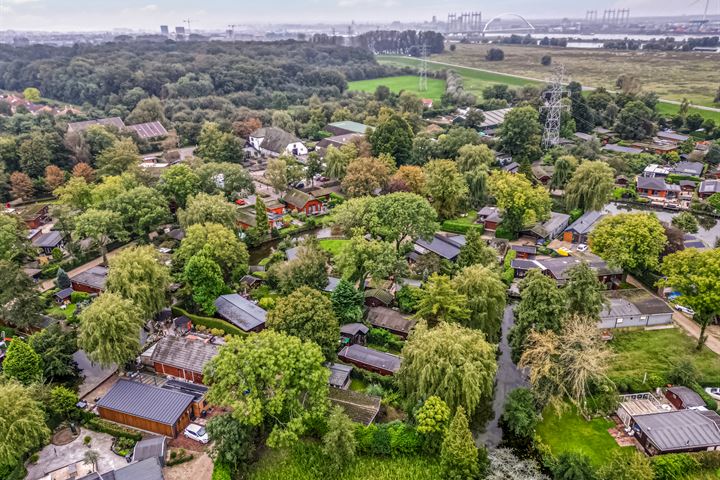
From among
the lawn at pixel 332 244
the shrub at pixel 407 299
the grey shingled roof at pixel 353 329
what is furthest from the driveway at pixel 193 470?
the lawn at pixel 332 244

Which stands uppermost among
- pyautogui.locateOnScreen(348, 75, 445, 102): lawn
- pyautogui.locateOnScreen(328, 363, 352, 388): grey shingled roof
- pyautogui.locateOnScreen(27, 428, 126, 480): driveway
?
pyautogui.locateOnScreen(348, 75, 445, 102): lawn

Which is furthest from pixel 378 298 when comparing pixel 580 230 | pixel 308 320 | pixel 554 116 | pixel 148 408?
pixel 554 116

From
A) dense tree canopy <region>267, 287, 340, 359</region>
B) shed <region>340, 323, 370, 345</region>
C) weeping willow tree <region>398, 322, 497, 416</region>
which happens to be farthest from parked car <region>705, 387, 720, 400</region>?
dense tree canopy <region>267, 287, 340, 359</region>

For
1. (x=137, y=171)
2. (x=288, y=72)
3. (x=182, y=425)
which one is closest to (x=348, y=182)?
(x=137, y=171)

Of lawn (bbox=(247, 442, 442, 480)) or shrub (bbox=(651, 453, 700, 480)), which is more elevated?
shrub (bbox=(651, 453, 700, 480))

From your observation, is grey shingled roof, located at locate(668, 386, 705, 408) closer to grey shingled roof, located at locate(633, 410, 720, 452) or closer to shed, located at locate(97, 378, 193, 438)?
grey shingled roof, located at locate(633, 410, 720, 452)

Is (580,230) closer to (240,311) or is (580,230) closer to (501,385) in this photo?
(501,385)
